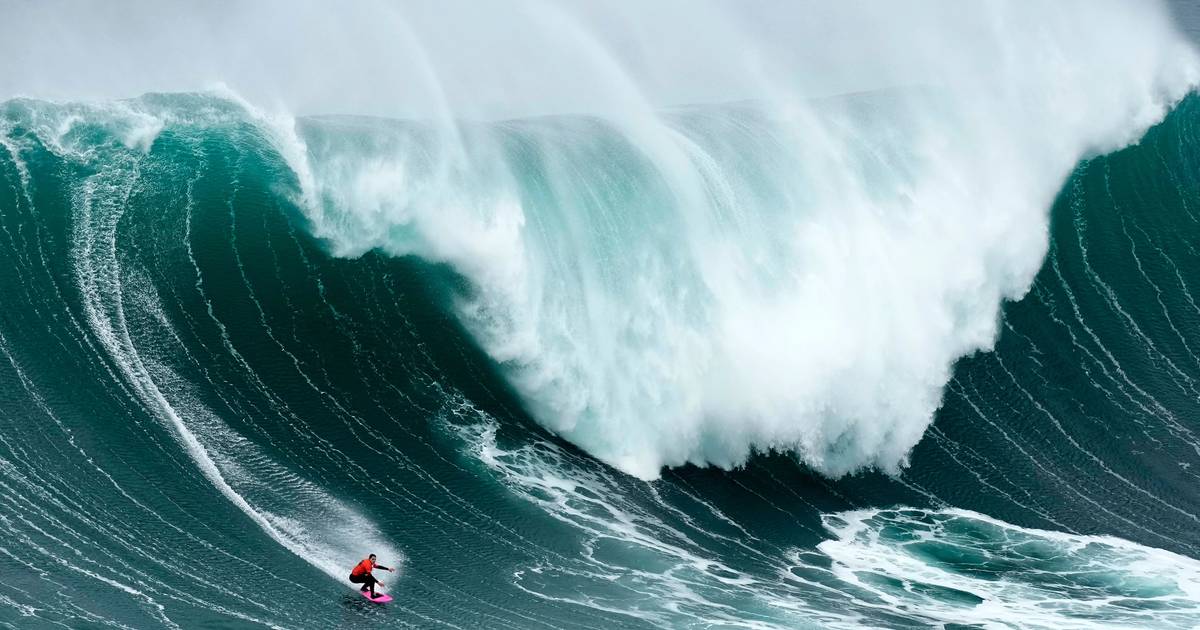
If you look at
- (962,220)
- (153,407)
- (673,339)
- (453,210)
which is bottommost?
(153,407)

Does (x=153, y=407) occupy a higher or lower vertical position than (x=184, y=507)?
higher

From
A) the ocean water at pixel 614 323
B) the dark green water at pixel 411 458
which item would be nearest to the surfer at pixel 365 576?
the dark green water at pixel 411 458

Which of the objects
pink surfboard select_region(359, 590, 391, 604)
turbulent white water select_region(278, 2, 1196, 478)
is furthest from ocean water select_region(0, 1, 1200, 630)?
pink surfboard select_region(359, 590, 391, 604)

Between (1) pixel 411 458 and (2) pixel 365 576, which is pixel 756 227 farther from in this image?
(2) pixel 365 576


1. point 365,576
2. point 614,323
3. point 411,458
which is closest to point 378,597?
point 365,576

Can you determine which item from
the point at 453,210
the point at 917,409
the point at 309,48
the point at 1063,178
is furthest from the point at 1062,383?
the point at 309,48

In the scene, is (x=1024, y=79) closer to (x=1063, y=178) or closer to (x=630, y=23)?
(x=1063, y=178)

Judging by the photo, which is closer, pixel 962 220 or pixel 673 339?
pixel 673 339

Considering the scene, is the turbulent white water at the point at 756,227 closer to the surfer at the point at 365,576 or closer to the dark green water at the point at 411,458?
the dark green water at the point at 411,458
